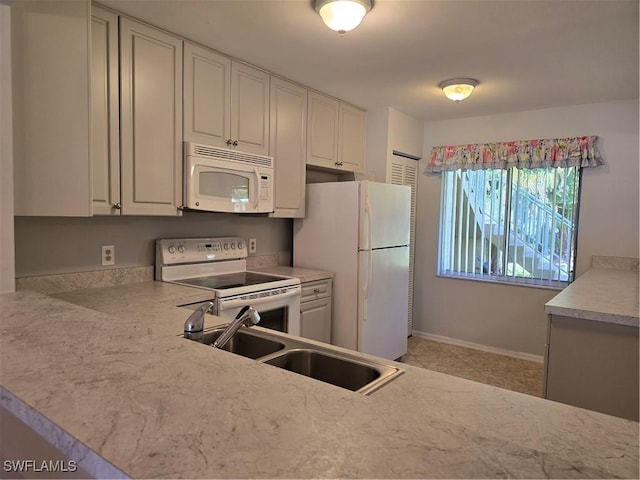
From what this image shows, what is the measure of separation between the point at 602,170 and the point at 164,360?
3.86 metres

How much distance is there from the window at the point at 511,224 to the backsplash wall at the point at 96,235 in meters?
2.20

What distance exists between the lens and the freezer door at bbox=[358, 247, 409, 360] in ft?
10.5

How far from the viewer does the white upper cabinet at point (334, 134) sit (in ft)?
11.1

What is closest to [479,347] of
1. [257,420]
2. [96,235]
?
[96,235]

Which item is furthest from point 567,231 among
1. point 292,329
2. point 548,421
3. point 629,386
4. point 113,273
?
point 113,273

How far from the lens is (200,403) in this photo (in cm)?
72

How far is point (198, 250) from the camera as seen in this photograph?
2807mm

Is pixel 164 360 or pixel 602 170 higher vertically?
pixel 602 170

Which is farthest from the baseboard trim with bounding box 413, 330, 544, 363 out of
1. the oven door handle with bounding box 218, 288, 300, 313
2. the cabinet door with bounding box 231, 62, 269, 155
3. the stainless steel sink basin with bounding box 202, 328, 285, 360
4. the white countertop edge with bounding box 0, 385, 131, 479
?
the white countertop edge with bounding box 0, 385, 131, 479

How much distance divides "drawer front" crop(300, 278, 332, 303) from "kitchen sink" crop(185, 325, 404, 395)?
1.38m

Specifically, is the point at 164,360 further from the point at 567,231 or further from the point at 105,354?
the point at 567,231

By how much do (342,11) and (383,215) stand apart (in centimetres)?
170

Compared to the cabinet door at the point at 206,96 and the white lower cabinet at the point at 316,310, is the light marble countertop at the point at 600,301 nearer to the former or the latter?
the white lower cabinet at the point at 316,310

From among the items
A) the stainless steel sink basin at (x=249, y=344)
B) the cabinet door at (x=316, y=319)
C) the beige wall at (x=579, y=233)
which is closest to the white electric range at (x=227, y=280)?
the cabinet door at (x=316, y=319)
